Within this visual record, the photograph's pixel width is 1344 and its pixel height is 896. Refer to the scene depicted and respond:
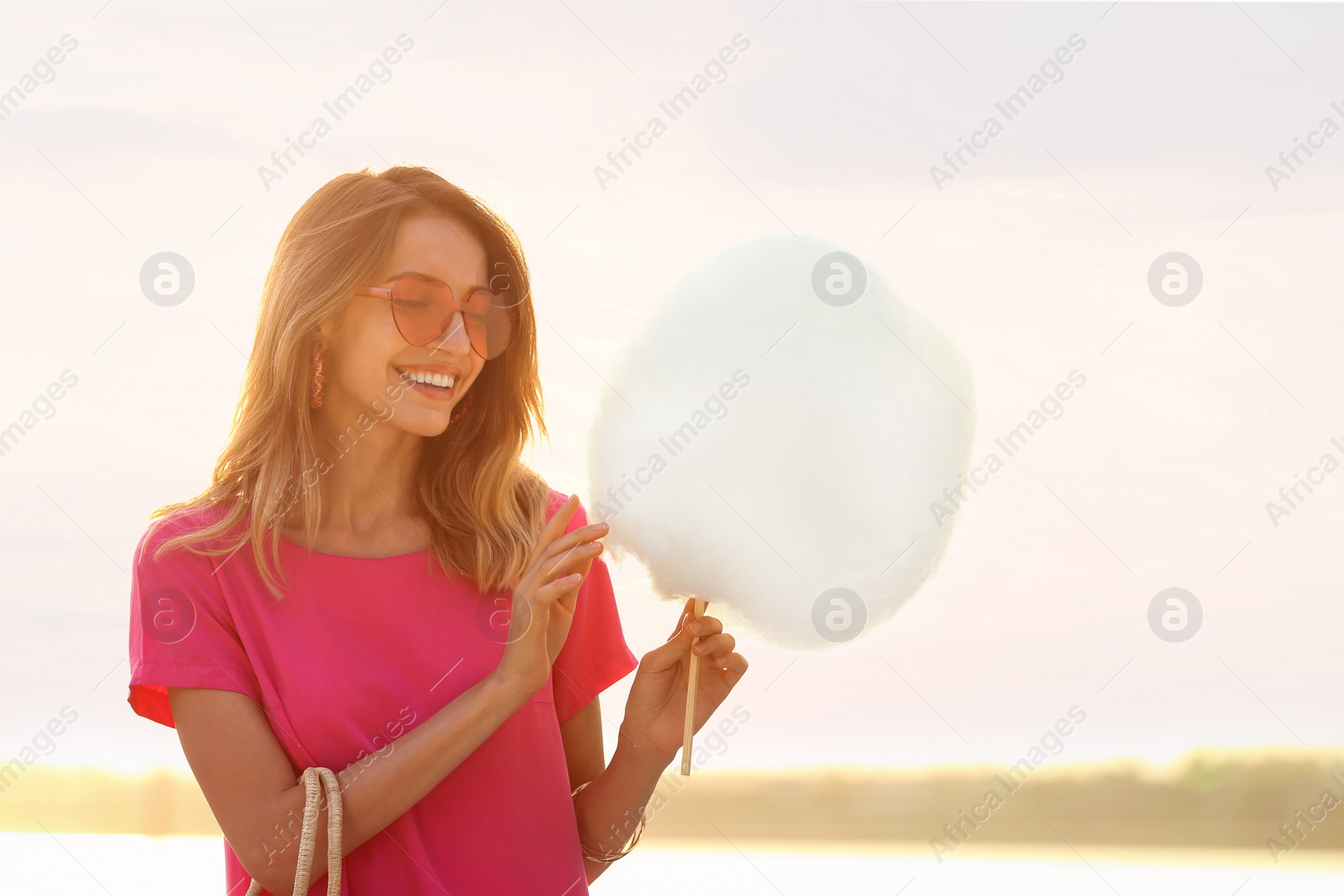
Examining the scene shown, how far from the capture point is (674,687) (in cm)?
192

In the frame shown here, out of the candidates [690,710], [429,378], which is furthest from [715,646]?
[429,378]

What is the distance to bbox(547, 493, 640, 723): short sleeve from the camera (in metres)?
2.00

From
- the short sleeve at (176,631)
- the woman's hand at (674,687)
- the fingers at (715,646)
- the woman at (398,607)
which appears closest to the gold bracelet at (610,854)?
the woman at (398,607)

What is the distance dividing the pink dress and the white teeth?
0.32 meters

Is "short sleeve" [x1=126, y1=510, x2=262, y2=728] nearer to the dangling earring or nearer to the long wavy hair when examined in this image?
the long wavy hair

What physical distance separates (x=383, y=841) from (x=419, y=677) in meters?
0.26

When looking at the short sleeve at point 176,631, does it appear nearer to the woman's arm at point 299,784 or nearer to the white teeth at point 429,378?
the woman's arm at point 299,784

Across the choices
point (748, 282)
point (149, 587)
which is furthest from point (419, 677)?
point (748, 282)

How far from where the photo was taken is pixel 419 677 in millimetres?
1799

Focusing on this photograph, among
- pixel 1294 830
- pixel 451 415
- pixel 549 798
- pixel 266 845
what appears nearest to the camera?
pixel 266 845

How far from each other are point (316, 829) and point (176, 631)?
399 mm

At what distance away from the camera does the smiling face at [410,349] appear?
179 cm

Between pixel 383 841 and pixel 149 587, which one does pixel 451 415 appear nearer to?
pixel 149 587

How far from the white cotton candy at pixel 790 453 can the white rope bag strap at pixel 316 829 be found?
0.61 meters
